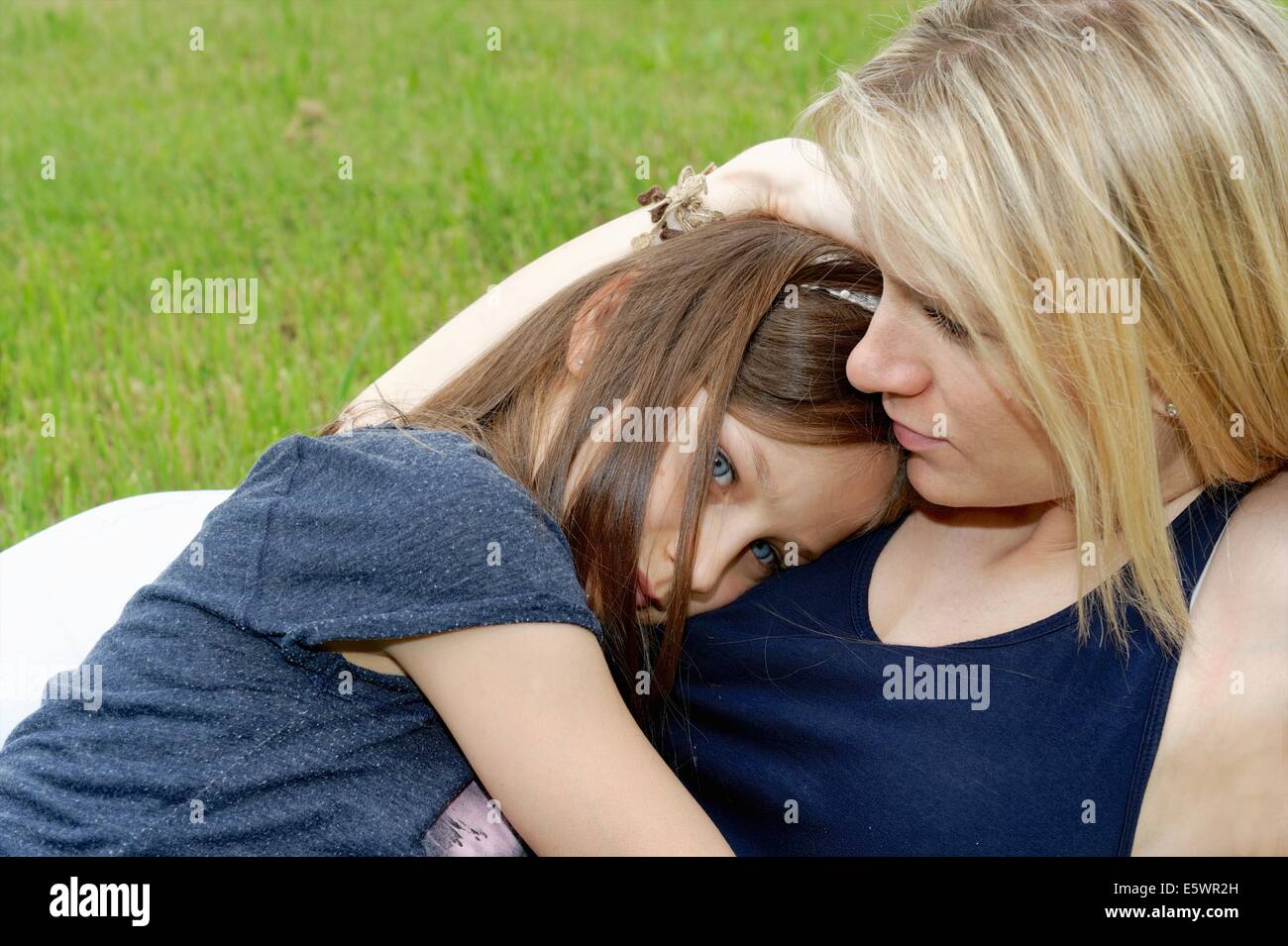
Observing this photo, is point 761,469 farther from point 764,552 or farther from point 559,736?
point 559,736

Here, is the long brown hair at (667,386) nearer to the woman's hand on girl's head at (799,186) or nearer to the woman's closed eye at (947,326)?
the woman's hand on girl's head at (799,186)

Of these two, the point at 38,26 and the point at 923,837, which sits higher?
the point at 38,26

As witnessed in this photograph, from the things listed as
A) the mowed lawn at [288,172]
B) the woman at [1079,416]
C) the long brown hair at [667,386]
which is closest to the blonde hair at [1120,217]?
the woman at [1079,416]

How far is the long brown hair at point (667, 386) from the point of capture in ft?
6.07

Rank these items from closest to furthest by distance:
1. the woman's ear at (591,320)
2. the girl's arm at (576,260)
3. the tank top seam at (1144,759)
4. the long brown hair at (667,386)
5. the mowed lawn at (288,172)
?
the tank top seam at (1144,759) < the long brown hair at (667,386) < the woman's ear at (591,320) < the girl's arm at (576,260) < the mowed lawn at (288,172)

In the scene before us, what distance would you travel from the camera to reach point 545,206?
4020mm

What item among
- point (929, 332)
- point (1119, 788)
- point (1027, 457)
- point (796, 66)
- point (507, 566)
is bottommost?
point (1119, 788)

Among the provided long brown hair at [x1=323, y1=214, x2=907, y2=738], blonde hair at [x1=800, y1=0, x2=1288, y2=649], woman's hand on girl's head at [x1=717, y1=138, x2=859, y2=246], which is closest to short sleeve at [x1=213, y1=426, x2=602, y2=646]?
long brown hair at [x1=323, y1=214, x2=907, y2=738]

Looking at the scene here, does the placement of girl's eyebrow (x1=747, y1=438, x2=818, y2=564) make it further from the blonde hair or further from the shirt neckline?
the blonde hair

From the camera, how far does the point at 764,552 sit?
2.04 m

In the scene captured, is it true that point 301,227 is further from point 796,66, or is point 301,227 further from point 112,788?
point 112,788

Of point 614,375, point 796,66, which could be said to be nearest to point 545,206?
point 796,66

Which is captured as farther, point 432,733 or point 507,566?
Result: point 432,733

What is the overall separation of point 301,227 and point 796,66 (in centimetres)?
197
